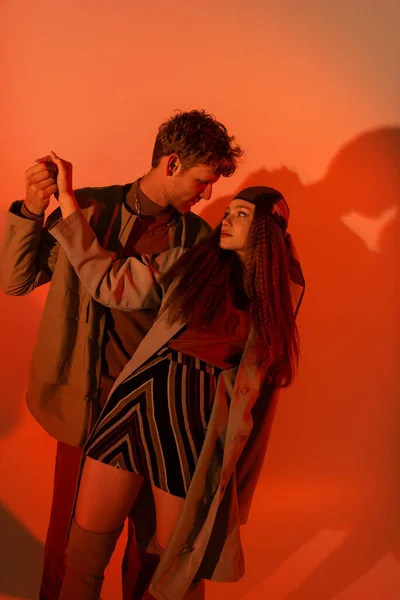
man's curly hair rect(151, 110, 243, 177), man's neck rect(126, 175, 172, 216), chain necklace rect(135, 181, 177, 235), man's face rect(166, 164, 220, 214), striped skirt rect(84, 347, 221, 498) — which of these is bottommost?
striped skirt rect(84, 347, 221, 498)

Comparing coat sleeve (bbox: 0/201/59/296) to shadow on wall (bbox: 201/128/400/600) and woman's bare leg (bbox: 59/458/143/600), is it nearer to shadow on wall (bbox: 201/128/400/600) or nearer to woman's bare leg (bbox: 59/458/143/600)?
woman's bare leg (bbox: 59/458/143/600)

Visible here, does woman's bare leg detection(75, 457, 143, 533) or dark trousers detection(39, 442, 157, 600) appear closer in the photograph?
woman's bare leg detection(75, 457, 143, 533)

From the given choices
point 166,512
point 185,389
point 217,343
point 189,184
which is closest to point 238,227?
point 189,184

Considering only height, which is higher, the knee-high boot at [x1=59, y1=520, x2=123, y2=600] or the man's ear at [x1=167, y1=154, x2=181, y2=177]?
the man's ear at [x1=167, y1=154, x2=181, y2=177]

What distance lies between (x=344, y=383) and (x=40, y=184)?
49.1 inches

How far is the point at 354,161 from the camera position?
2.02m

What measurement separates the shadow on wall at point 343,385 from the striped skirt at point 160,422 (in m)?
0.69

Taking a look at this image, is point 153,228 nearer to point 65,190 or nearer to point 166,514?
point 65,190

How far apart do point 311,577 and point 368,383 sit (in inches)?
26.6

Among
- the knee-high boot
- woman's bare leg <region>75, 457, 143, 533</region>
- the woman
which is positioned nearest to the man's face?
the woman

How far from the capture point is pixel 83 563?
143cm

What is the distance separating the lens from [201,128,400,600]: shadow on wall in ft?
6.64

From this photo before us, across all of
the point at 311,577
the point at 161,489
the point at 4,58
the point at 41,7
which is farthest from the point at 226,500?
the point at 41,7

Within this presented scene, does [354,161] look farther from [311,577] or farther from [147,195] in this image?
[311,577]
